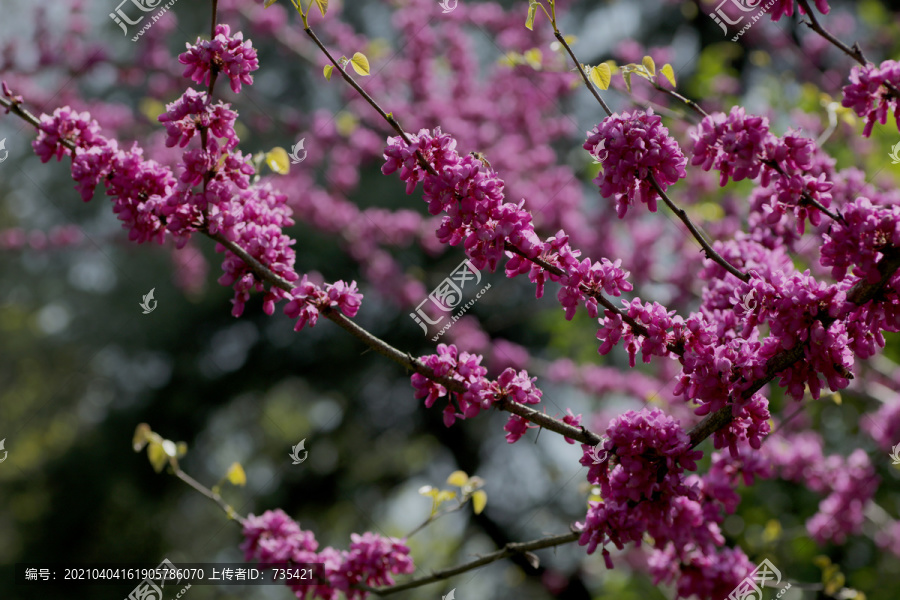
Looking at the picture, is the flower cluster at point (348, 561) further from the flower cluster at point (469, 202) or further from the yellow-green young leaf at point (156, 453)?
the flower cluster at point (469, 202)

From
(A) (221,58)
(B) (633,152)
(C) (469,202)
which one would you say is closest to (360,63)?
(A) (221,58)

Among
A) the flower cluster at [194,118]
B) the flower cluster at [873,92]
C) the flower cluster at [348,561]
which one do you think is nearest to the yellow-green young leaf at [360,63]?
the flower cluster at [194,118]

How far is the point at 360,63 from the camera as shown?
2.27m

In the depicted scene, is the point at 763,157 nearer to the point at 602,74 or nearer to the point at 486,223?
the point at 602,74

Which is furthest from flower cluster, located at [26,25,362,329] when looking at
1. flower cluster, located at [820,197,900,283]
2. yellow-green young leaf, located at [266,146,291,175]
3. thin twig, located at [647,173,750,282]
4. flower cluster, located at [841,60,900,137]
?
flower cluster, located at [841,60,900,137]

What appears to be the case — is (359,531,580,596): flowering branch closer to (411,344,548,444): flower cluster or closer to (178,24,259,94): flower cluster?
(411,344,548,444): flower cluster

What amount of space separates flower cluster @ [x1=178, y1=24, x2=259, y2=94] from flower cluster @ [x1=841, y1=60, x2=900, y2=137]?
187 cm

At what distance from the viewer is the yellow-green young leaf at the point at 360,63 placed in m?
2.25

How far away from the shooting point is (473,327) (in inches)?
287

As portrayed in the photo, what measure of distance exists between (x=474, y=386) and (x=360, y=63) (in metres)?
1.14

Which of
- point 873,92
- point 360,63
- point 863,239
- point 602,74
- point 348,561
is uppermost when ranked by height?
point 360,63

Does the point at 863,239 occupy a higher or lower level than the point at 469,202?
lower

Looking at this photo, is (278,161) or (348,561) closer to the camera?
(278,161)

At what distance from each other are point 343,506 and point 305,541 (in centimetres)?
1044
